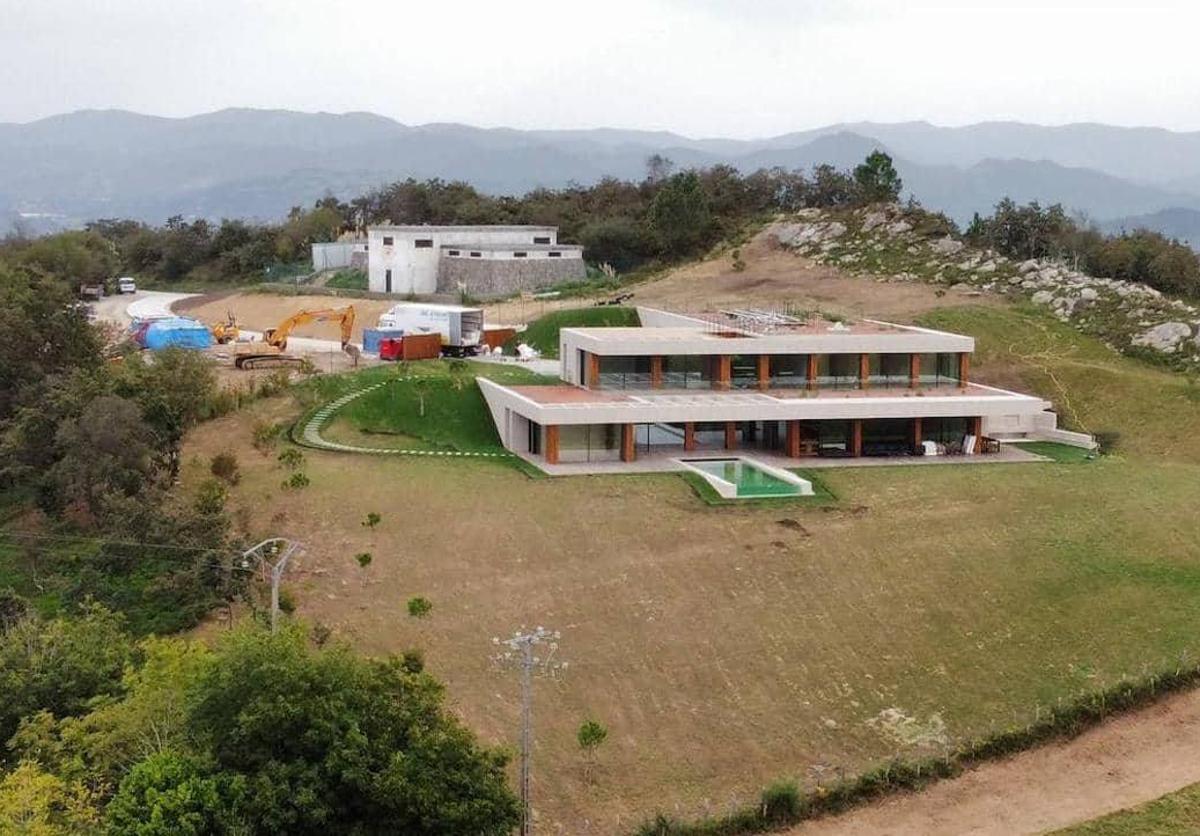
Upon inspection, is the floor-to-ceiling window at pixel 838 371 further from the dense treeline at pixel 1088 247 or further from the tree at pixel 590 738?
the dense treeline at pixel 1088 247

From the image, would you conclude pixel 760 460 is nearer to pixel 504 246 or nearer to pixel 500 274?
pixel 500 274

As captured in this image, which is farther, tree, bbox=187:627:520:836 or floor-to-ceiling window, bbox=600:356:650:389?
floor-to-ceiling window, bbox=600:356:650:389

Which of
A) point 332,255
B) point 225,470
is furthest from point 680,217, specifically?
point 225,470

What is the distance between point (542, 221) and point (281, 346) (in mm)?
29416

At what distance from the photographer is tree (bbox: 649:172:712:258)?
6266cm

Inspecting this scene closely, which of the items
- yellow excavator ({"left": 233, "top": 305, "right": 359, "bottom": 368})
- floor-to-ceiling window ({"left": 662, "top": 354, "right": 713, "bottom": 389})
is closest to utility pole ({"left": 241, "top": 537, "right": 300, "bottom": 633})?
floor-to-ceiling window ({"left": 662, "top": 354, "right": 713, "bottom": 389})

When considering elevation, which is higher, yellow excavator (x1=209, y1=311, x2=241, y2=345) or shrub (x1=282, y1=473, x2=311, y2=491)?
yellow excavator (x1=209, y1=311, x2=241, y2=345)

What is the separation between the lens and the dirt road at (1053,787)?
17656 mm

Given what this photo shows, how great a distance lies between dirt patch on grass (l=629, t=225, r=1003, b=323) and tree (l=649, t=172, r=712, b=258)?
98.8 inches

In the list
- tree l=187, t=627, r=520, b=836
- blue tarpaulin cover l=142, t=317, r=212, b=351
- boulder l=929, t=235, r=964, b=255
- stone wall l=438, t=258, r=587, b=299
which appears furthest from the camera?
stone wall l=438, t=258, r=587, b=299

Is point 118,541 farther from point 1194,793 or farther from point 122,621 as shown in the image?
point 1194,793

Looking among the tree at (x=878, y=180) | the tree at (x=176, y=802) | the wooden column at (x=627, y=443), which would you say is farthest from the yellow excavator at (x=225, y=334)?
the tree at (x=176, y=802)

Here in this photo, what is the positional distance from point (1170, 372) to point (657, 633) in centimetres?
2693

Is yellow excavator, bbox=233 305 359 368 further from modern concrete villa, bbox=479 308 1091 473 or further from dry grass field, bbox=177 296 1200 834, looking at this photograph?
modern concrete villa, bbox=479 308 1091 473
